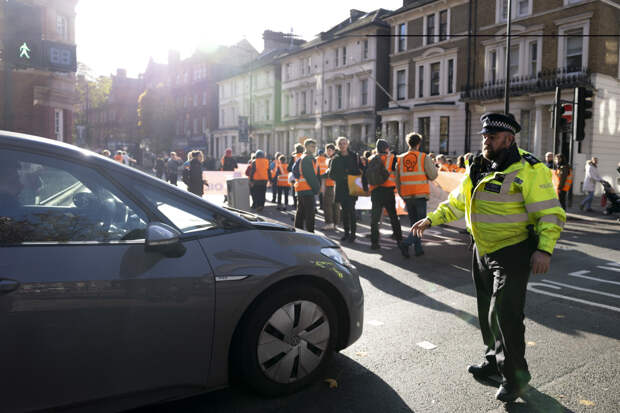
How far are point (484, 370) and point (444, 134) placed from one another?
1208 inches

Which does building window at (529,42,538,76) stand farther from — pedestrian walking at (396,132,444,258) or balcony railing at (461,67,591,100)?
pedestrian walking at (396,132,444,258)

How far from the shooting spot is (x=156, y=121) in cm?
6353

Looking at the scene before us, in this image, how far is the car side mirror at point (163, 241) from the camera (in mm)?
2727

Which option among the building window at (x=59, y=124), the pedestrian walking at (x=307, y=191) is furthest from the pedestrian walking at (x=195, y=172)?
the building window at (x=59, y=124)

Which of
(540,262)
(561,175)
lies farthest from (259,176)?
(540,262)

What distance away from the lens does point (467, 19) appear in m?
31.3

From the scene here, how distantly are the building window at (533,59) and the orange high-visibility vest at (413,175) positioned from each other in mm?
22792

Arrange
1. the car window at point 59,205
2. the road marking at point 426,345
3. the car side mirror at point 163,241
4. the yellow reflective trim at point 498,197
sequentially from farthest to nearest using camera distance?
the road marking at point 426,345 → the yellow reflective trim at point 498,197 → the car side mirror at point 163,241 → the car window at point 59,205

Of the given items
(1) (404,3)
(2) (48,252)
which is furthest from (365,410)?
(1) (404,3)

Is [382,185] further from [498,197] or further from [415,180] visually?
[498,197]

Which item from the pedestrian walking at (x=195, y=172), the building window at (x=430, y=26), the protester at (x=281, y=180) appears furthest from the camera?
the building window at (x=430, y=26)

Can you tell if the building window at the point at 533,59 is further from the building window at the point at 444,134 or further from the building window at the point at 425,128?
Answer: the building window at the point at 425,128

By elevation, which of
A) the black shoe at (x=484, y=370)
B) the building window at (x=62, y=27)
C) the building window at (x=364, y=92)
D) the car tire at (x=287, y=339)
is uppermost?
the building window at (x=62, y=27)

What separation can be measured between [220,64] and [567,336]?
68273 mm
